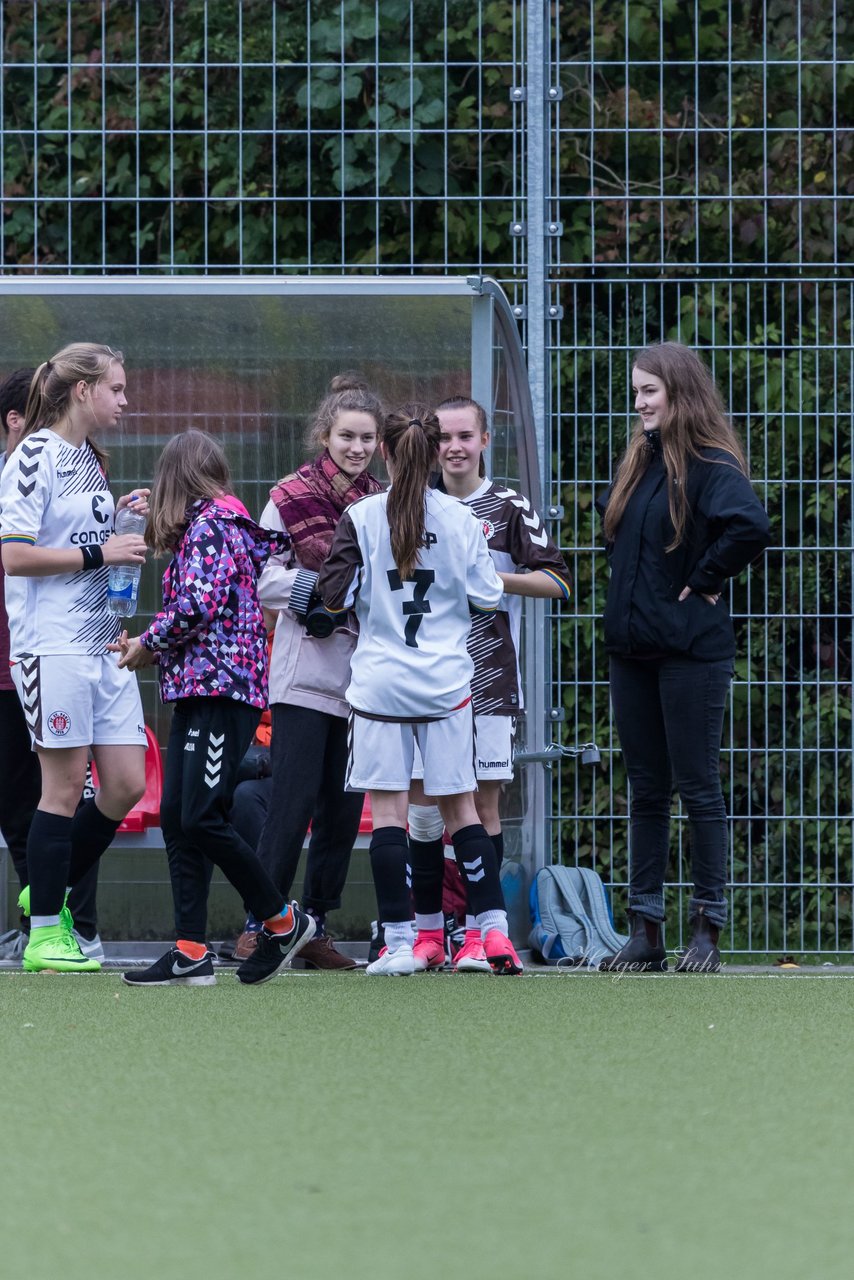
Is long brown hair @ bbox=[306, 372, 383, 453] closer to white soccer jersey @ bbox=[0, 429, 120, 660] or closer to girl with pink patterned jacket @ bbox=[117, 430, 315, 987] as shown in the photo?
girl with pink patterned jacket @ bbox=[117, 430, 315, 987]

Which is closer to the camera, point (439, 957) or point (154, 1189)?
point (154, 1189)

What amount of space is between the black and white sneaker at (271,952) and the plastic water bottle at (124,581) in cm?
96

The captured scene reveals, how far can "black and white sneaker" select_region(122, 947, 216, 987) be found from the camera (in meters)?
4.63

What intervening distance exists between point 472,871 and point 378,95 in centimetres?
320

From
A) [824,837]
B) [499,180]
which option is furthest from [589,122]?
[824,837]

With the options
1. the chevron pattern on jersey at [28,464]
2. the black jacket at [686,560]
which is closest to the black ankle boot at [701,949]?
the black jacket at [686,560]

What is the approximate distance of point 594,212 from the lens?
6.64 m

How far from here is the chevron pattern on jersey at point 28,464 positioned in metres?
4.88

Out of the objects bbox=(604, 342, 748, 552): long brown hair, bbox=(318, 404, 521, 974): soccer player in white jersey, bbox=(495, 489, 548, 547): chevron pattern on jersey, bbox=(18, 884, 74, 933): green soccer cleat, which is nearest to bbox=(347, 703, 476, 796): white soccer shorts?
bbox=(318, 404, 521, 974): soccer player in white jersey

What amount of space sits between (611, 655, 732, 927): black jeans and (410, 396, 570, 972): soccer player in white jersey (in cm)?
Answer: 31

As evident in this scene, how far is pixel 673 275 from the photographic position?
7.09 m

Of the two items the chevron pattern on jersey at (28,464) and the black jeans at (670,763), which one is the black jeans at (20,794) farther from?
the black jeans at (670,763)

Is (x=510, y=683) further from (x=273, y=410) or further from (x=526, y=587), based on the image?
(x=273, y=410)

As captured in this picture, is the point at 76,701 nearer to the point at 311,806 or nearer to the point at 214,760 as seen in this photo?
the point at 214,760
